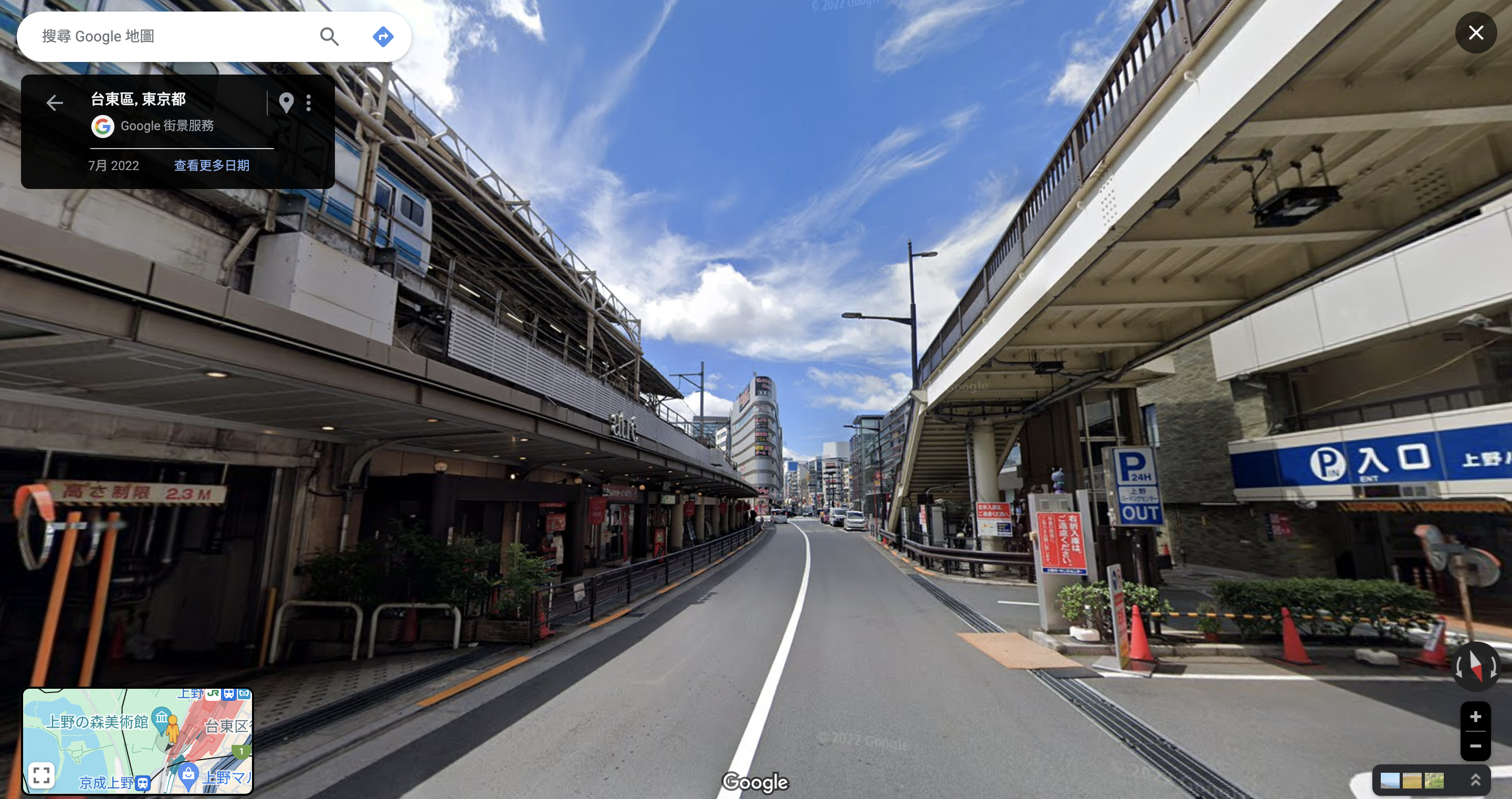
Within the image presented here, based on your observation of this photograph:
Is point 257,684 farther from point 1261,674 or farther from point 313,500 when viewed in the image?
point 1261,674

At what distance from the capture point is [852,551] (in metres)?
28.0

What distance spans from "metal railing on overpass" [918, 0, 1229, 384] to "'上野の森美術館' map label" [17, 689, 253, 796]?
9.13m

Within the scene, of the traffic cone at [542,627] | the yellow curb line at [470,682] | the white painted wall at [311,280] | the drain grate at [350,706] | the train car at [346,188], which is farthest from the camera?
the traffic cone at [542,627]

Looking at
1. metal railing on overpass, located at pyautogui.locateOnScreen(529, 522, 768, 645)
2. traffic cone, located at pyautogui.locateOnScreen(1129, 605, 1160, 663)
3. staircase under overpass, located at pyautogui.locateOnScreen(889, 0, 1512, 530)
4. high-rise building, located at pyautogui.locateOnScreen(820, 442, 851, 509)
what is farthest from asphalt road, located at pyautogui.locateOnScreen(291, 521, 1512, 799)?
high-rise building, located at pyautogui.locateOnScreen(820, 442, 851, 509)

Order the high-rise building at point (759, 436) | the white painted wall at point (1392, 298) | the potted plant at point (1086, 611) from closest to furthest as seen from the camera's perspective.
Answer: the potted plant at point (1086, 611), the white painted wall at point (1392, 298), the high-rise building at point (759, 436)

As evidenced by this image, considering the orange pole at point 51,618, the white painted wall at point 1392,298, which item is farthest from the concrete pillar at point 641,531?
the white painted wall at point 1392,298

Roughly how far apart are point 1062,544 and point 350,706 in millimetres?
11096

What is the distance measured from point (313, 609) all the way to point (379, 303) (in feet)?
17.4

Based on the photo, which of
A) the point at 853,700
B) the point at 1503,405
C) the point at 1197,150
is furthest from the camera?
the point at 1503,405

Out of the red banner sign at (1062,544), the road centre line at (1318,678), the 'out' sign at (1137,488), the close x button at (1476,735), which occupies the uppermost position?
the 'out' sign at (1137,488)

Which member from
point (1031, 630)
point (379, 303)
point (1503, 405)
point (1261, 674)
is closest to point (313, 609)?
point (379, 303)

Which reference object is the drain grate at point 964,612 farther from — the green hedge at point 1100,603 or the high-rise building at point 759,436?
the high-rise building at point 759,436

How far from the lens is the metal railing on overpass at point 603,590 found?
30.4ft

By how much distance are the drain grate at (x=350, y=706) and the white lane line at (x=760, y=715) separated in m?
3.70
